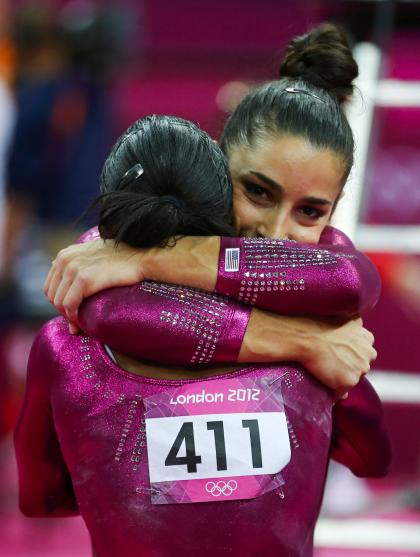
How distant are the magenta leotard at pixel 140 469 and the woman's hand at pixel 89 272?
0.16 feet

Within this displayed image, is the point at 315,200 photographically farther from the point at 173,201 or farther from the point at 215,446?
the point at 215,446

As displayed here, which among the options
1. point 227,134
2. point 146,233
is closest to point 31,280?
point 227,134

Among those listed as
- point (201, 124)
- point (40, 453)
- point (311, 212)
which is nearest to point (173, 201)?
point (311, 212)

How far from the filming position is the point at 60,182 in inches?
131

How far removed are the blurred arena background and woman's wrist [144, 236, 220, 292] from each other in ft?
3.60


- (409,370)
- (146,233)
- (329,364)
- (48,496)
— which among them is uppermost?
(146,233)

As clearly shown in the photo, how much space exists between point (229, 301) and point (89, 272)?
0.17 m

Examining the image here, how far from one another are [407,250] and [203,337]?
1.54 m

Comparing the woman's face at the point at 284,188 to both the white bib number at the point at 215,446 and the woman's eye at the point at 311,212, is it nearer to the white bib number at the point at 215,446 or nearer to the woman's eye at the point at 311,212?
the woman's eye at the point at 311,212

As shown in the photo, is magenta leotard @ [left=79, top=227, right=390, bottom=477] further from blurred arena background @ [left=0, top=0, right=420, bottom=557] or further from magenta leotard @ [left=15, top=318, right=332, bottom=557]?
blurred arena background @ [left=0, top=0, right=420, bottom=557]

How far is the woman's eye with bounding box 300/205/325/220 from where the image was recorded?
1398 millimetres

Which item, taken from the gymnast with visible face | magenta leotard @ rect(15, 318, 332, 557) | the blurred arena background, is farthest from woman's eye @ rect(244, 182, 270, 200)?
the blurred arena background

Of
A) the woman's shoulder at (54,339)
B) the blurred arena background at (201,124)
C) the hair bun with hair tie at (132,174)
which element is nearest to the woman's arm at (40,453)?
the woman's shoulder at (54,339)

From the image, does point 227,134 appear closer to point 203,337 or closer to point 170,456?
point 203,337
